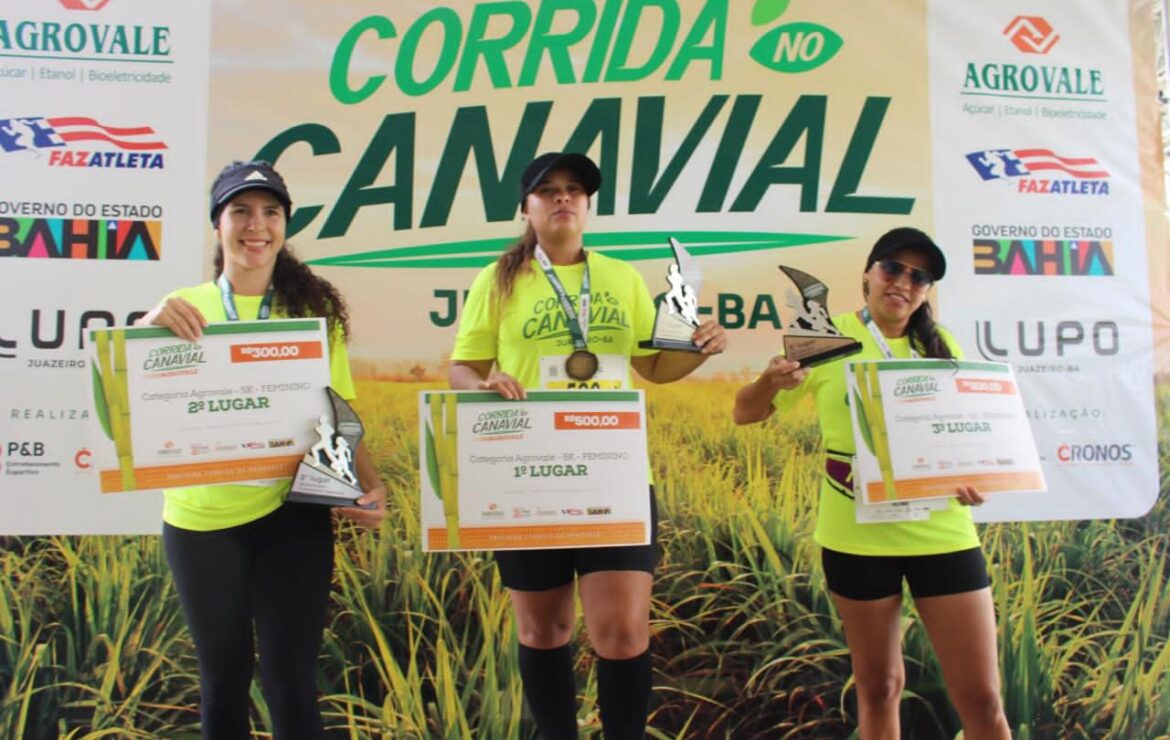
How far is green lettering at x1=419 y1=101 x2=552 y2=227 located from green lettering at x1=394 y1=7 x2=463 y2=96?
15cm

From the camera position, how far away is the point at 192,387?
1734 millimetres

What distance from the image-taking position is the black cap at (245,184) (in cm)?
182

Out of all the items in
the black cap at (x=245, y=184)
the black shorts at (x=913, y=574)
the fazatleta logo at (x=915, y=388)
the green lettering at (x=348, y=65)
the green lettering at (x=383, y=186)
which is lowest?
the black shorts at (x=913, y=574)

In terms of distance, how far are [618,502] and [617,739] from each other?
567 mm

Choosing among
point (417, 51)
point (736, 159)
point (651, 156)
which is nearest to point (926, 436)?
point (736, 159)

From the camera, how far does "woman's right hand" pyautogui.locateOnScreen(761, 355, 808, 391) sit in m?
1.97

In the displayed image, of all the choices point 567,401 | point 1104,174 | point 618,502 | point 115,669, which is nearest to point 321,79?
point 567,401

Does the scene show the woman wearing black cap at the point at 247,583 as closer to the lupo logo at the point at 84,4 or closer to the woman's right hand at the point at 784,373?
the woman's right hand at the point at 784,373

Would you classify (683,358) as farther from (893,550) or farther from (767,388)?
(893,550)

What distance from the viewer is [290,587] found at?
1.71 m

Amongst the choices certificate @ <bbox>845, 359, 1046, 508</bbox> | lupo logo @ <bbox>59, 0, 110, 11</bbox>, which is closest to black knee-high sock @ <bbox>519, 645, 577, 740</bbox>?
certificate @ <bbox>845, 359, 1046, 508</bbox>

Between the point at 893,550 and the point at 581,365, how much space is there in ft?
2.92

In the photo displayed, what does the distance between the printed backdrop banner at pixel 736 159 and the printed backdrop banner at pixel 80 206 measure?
0.07 ft

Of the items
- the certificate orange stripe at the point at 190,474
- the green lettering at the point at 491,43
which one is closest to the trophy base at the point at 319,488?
the certificate orange stripe at the point at 190,474
